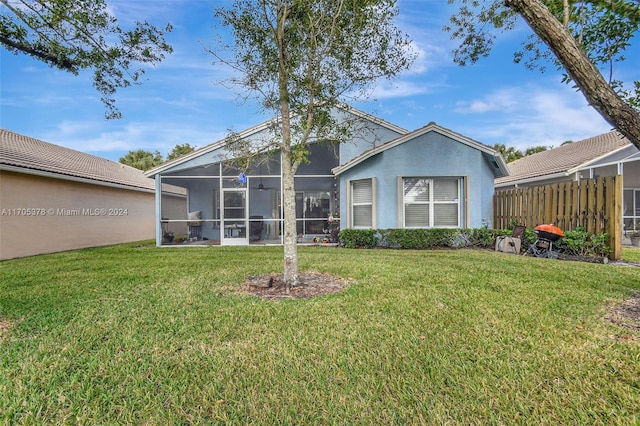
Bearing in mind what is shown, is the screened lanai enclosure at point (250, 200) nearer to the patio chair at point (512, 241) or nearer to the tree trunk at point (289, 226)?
the patio chair at point (512, 241)

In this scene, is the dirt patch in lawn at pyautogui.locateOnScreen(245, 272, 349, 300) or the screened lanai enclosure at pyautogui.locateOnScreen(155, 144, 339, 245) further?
the screened lanai enclosure at pyautogui.locateOnScreen(155, 144, 339, 245)

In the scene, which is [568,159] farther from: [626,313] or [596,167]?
[626,313]

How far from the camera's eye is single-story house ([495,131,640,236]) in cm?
1425

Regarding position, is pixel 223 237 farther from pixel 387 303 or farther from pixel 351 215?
pixel 387 303

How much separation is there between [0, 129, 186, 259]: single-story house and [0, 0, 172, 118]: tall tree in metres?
6.86

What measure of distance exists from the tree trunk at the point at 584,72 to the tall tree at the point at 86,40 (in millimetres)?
7269

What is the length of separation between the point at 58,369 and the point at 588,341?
5735 mm

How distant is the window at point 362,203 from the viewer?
12922 mm

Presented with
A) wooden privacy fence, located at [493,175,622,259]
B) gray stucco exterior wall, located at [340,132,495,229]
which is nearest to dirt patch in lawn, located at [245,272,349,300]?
gray stucco exterior wall, located at [340,132,495,229]

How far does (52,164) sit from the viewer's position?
531 inches

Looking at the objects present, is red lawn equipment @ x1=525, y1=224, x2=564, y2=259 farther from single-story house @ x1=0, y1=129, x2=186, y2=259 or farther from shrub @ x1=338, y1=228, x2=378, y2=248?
single-story house @ x1=0, y1=129, x2=186, y2=259

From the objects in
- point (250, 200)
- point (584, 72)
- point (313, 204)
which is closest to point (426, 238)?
point (313, 204)

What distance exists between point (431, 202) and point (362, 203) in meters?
2.75

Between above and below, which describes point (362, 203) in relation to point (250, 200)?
below
